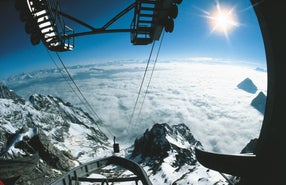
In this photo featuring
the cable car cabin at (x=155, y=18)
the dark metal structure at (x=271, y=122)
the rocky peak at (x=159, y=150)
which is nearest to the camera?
the dark metal structure at (x=271, y=122)

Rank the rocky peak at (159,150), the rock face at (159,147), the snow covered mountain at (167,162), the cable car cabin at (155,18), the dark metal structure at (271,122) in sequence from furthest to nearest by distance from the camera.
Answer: the rock face at (159,147) → the rocky peak at (159,150) → the snow covered mountain at (167,162) → the cable car cabin at (155,18) → the dark metal structure at (271,122)

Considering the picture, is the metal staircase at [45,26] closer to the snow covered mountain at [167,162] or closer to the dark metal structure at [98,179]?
the dark metal structure at [98,179]

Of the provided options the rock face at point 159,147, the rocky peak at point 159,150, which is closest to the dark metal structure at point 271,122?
the rocky peak at point 159,150

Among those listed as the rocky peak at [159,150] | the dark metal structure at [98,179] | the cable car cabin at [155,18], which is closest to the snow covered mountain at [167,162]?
the rocky peak at [159,150]

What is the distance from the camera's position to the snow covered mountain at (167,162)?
10056 centimetres

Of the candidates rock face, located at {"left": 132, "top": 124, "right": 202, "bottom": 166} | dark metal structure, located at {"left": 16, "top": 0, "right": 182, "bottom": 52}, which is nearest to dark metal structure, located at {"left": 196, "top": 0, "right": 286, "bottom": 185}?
dark metal structure, located at {"left": 16, "top": 0, "right": 182, "bottom": 52}

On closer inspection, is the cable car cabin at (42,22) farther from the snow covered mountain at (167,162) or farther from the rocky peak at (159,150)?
the rocky peak at (159,150)

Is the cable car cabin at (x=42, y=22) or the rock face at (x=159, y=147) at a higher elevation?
the cable car cabin at (x=42, y=22)

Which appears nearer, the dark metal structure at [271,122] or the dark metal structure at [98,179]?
the dark metal structure at [271,122]

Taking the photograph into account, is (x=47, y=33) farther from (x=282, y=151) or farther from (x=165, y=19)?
(x=282, y=151)

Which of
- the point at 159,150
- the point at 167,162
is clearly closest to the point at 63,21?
the point at 167,162

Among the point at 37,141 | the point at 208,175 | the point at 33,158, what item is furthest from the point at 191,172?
the point at 33,158

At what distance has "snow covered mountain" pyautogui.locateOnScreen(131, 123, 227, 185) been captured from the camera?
100562 mm

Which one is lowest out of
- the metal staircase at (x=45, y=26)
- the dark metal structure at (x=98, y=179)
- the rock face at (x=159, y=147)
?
the rock face at (x=159, y=147)
